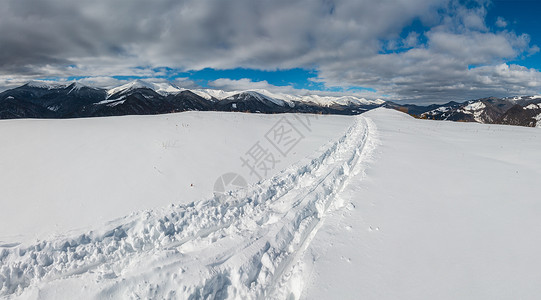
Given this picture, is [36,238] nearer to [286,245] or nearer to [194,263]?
[194,263]

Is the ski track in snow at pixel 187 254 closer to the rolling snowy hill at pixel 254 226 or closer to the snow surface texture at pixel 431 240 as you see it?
the rolling snowy hill at pixel 254 226

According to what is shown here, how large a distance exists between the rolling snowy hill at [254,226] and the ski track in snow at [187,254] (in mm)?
22

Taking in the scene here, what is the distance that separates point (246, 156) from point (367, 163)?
5.11 meters

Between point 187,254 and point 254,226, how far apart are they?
1.50m

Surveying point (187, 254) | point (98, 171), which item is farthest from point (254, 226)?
point (98, 171)

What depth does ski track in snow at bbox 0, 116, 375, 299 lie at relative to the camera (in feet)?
11.8

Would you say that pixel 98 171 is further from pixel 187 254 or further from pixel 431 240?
pixel 431 240

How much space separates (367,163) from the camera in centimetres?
973

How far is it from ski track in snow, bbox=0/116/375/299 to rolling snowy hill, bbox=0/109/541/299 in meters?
0.02

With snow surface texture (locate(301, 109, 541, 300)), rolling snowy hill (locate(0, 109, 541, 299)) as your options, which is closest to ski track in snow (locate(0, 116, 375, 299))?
rolling snowy hill (locate(0, 109, 541, 299))

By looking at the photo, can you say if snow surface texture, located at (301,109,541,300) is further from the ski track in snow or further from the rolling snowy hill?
the ski track in snow

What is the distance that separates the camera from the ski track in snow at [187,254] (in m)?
3.59

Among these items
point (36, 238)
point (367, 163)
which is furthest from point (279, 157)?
point (36, 238)

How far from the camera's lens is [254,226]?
516cm
